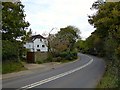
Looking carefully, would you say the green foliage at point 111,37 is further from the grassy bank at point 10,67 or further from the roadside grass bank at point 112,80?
the grassy bank at point 10,67

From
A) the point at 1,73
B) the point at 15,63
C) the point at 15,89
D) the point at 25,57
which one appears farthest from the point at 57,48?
the point at 15,89

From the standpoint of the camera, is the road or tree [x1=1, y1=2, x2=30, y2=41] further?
tree [x1=1, y1=2, x2=30, y2=41]

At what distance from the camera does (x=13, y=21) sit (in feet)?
108

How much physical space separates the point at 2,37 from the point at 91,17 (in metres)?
13.0

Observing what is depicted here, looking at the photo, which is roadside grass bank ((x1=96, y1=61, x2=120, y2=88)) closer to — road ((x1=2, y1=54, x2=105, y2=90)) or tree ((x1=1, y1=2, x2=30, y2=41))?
road ((x1=2, y1=54, x2=105, y2=90))

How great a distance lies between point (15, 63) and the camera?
34.0 meters

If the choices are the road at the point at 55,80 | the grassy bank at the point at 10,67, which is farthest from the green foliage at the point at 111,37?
the grassy bank at the point at 10,67

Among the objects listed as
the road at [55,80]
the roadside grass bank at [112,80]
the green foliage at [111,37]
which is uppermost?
the green foliage at [111,37]

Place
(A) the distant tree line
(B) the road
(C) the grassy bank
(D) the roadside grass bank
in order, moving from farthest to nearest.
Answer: (A) the distant tree line → (C) the grassy bank → (B) the road → (D) the roadside grass bank

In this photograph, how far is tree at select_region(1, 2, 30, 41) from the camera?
3211 centimetres

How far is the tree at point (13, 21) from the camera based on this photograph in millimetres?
32106

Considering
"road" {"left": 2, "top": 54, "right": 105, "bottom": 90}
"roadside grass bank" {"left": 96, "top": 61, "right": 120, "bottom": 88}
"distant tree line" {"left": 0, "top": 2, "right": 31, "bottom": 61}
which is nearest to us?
"roadside grass bank" {"left": 96, "top": 61, "right": 120, "bottom": 88}

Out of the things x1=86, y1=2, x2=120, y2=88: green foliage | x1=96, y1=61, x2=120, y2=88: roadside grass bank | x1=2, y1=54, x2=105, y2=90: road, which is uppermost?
x1=86, y1=2, x2=120, y2=88: green foliage

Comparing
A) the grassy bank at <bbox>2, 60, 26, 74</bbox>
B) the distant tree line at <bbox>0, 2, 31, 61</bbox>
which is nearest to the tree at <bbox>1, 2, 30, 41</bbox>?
the distant tree line at <bbox>0, 2, 31, 61</bbox>
